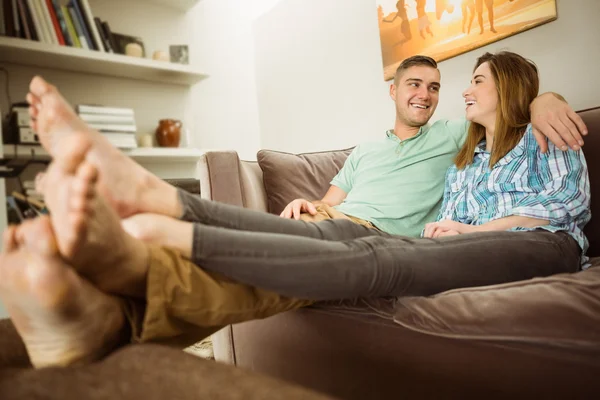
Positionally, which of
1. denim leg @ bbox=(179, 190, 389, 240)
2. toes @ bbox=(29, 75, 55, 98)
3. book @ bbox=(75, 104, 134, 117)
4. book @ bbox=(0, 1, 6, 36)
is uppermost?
book @ bbox=(0, 1, 6, 36)

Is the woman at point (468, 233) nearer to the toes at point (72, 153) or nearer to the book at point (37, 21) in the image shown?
the toes at point (72, 153)

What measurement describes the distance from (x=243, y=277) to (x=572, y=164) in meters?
0.94

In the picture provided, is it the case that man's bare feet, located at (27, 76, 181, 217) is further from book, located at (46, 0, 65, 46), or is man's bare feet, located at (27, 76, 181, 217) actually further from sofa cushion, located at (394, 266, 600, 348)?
book, located at (46, 0, 65, 46)

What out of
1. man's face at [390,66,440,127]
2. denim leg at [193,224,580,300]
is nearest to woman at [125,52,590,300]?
denim leg at [193,224,580,300]

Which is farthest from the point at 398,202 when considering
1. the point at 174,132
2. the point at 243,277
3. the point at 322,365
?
the point at 174,132

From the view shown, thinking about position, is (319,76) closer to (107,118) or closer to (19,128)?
(107,118)

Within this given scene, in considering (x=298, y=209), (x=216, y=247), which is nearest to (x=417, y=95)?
(x=298, y=209)

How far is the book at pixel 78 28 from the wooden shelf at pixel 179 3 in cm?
71

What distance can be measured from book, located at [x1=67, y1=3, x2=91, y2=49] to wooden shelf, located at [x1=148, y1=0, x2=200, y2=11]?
0.71 metres

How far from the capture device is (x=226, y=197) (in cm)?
146

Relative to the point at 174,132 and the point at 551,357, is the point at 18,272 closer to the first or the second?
the point at 551,357

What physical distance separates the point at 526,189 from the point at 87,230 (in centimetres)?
112

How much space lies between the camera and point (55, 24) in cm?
223

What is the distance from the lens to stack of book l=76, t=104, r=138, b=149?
2318 mm
